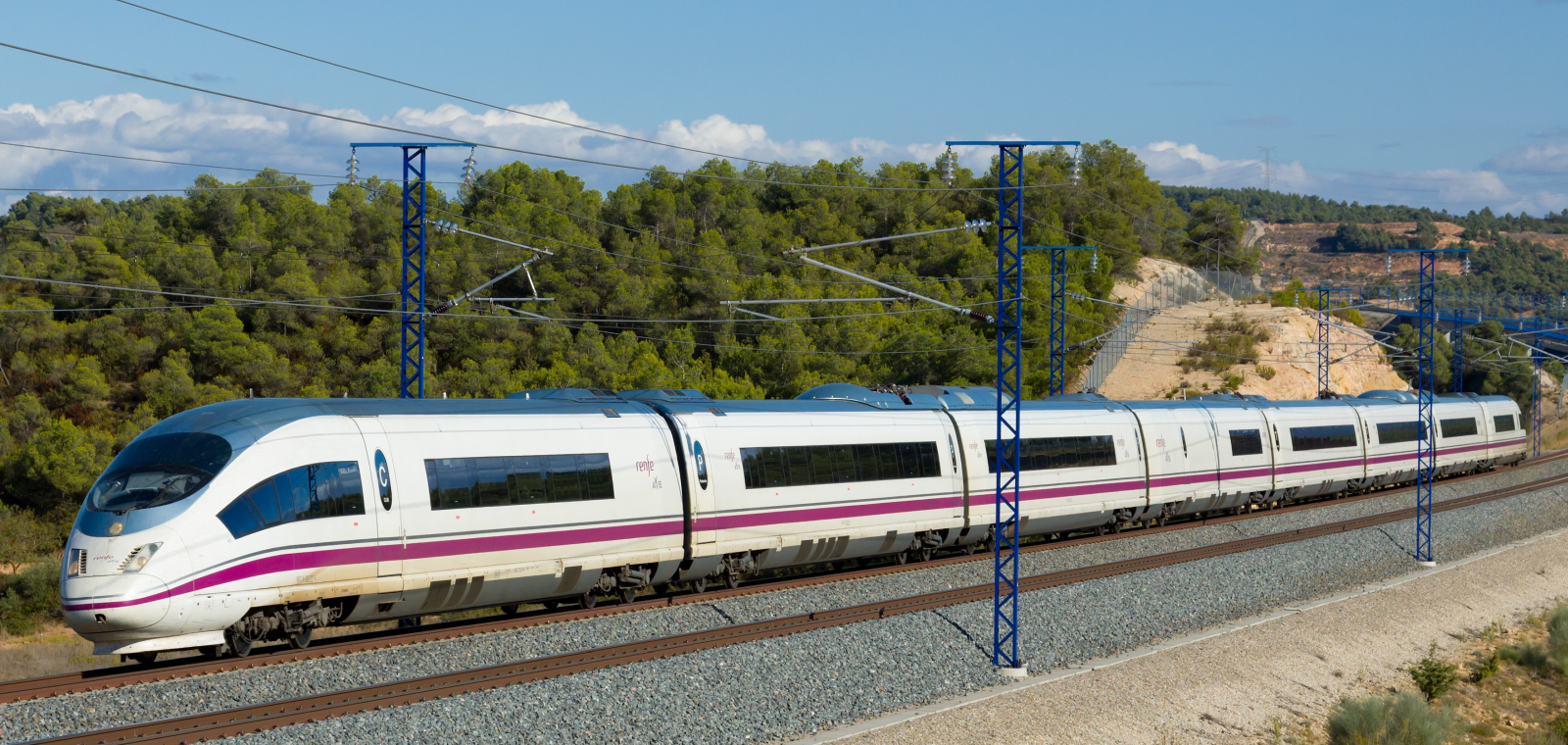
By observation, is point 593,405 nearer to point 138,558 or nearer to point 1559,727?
point 138,558

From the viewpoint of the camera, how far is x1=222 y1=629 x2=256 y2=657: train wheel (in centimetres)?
1491

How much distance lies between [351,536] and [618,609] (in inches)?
177

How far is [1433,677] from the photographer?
791 inches

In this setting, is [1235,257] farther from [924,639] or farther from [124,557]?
[124,557]

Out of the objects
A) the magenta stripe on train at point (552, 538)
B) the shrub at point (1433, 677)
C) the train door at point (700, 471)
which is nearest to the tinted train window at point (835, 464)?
the magenta stripe on train at point (552, 538)

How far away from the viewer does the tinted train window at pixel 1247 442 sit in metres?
35.8

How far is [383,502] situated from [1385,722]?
14.2 meters

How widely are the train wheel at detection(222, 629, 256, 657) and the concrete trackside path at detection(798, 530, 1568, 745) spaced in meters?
7.14

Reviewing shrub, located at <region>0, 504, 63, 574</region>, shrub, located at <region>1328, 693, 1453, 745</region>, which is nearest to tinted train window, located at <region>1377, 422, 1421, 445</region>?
shrub, located at <region>1328, 693, 1453, 745</region>

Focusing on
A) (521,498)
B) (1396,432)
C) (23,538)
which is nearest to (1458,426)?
(1396,432)

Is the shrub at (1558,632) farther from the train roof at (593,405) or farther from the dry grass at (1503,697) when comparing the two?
the train roof at (593,405)

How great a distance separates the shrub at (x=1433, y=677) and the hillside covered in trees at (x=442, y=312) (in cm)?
3547

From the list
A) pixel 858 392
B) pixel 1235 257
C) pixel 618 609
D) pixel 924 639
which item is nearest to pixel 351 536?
pixel 618 609

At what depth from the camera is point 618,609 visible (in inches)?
736
